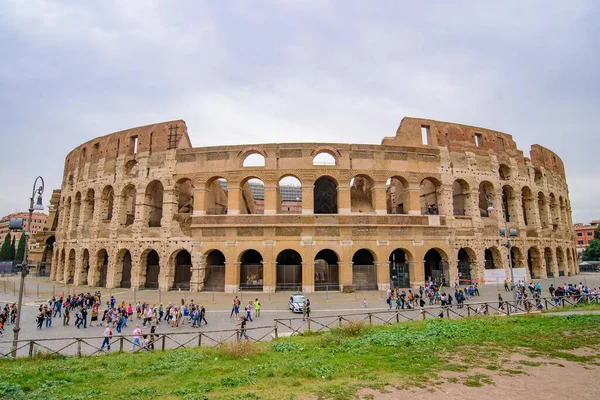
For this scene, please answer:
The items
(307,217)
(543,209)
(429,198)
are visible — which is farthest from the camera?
(543,209)

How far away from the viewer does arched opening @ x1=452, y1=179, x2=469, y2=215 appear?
29141 mm

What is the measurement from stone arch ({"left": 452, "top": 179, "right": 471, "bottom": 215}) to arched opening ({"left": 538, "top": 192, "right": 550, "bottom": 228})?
355 inches

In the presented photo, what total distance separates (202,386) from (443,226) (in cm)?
2463

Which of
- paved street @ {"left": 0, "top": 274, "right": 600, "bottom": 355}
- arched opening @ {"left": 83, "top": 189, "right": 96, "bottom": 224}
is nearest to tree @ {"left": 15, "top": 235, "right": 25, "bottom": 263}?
paved street @ {"left": 0, "top": 274, "right": 600, "bottom": 355}

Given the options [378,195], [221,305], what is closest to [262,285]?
[221,305]

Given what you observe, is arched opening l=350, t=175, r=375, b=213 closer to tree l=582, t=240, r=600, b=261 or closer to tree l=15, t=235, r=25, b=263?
tree l=582, t=240, r=600, b=261

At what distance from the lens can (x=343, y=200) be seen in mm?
26562

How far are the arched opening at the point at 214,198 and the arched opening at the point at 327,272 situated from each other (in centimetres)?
1071

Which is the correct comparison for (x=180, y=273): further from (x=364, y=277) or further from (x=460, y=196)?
(x=460, y=196)

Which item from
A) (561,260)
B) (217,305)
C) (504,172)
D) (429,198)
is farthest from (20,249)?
(561,260)

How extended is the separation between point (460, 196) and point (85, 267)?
38.0 metres

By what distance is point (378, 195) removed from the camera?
27.0 m

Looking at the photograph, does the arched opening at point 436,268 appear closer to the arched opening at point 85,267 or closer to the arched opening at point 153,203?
the arched opening at point 153,203

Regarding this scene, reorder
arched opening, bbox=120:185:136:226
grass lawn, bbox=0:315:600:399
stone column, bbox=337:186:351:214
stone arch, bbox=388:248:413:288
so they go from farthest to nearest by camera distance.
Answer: arched opening, bbox=120:185:136:226, stone arch, bbox=388:248:413:288, stone column, bbox=337:186:351:214, grass lawn, bbox=0:315:600:399
